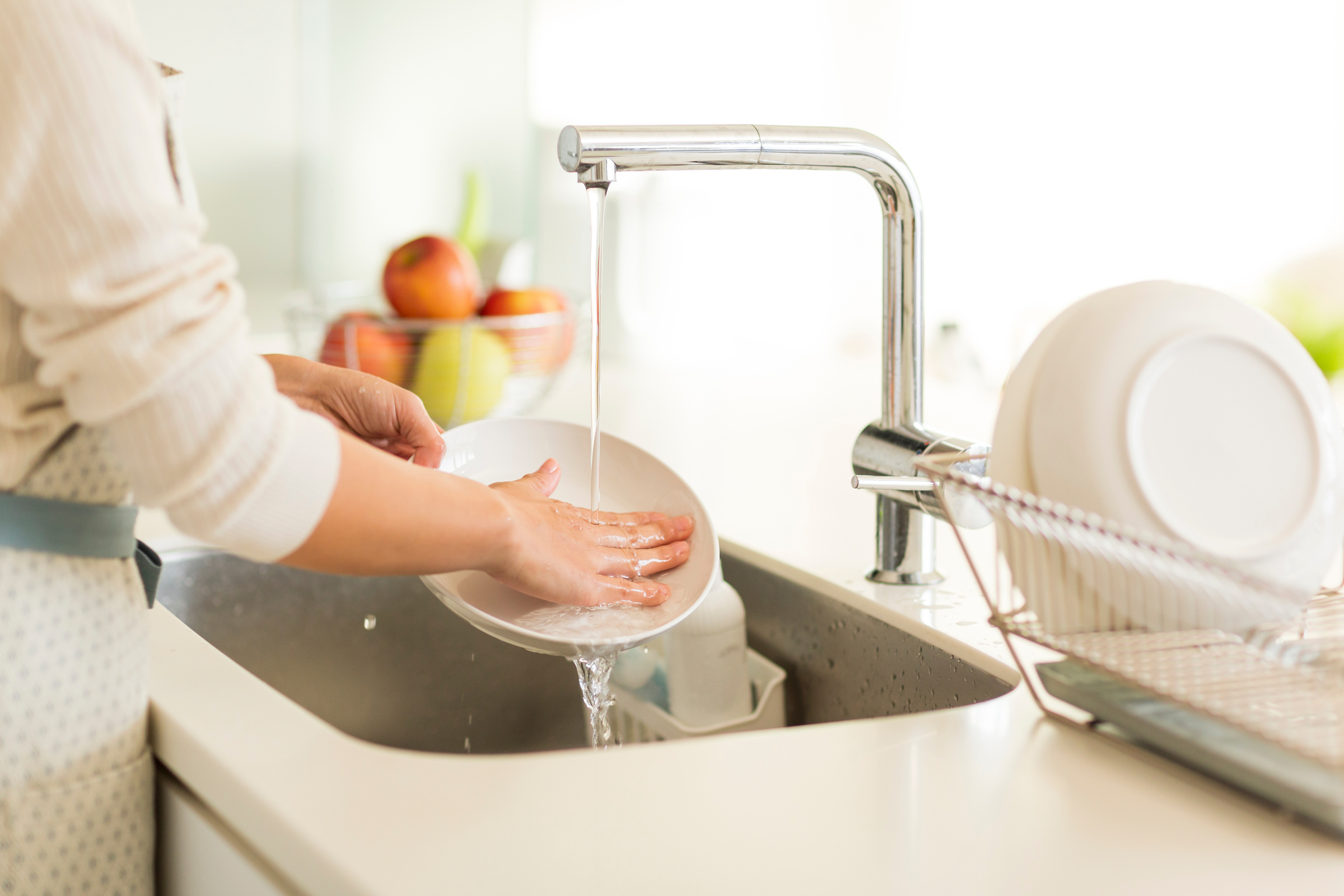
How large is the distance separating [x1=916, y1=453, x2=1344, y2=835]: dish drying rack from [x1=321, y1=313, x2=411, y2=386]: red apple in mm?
800

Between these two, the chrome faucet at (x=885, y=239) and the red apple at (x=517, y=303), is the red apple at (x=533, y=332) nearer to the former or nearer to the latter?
the red apple at (x=517, y=303)

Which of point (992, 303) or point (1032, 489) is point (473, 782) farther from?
point (992, 303)

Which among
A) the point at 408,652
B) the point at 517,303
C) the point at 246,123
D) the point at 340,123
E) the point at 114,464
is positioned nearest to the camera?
the point at 114,464

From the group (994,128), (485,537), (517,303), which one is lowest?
(485,537)

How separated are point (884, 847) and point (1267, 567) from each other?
0.24 meters

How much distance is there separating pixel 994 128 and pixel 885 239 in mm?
2137

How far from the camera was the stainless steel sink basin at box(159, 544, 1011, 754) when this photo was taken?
91 centimetres

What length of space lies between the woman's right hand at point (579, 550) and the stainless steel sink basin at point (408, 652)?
7.5 inches

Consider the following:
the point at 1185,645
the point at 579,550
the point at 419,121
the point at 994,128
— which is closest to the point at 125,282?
the point at 579,550

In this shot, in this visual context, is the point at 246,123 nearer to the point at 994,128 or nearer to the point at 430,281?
the point at 430,281

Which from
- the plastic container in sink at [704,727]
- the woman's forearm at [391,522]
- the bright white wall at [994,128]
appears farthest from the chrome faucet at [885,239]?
the bright white wall at [994,128]

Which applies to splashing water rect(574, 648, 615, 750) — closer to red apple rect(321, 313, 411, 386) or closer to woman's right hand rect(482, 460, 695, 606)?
woman's right hand rect(482, 460, 695, 606)

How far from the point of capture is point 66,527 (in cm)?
53

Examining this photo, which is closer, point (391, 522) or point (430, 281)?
point (391, 522)
